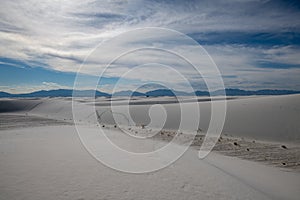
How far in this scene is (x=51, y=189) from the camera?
4422mm

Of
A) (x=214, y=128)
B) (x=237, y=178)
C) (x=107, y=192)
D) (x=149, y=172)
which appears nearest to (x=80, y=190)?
(x=107, y=192)

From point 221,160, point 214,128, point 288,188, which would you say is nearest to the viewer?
point 288,188

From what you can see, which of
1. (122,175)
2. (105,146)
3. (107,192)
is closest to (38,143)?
(105,146)

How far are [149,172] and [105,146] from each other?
3.34m

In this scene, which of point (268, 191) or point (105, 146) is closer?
point (268, 191)

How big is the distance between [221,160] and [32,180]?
5.77 metres

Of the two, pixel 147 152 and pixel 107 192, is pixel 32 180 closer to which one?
pixel 107 192

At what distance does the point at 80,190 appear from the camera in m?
4.47

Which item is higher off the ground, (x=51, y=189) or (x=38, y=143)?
(x=38, y=143)

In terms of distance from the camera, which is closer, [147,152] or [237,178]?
[237,178]

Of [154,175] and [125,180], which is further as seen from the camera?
[154,175]

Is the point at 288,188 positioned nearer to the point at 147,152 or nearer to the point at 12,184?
the point at 147,152

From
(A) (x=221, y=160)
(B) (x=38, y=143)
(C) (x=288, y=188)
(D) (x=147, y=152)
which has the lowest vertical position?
(C) (x=288, y=188)

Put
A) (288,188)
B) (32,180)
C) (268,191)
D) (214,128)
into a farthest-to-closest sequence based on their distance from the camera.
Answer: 1. (214,128)
2. (288,188)
3. (268,191)
4. (32,180)
